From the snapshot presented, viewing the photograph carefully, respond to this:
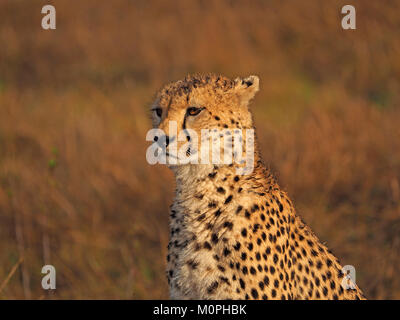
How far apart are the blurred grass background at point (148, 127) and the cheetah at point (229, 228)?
1.06m

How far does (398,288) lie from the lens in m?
3.97

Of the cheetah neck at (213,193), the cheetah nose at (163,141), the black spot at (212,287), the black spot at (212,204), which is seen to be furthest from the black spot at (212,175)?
the black spot at (212,287)

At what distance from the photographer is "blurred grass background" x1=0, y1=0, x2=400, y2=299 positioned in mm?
4367

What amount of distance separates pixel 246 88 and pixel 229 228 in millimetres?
578

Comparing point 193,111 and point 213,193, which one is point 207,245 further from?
point 193,111

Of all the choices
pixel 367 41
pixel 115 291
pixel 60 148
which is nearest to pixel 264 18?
pixel 367 41

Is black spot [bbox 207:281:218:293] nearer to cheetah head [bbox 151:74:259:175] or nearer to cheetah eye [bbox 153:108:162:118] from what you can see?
cheetah head [bbox 151:74:259:175]

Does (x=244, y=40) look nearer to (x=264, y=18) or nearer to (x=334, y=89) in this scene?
(x=264, y=18)

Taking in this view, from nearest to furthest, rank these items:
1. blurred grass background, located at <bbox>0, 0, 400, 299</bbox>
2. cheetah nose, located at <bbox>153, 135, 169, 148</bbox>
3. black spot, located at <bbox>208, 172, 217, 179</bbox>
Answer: cheetah nose, located at <bbox>153, 135, 169, 148</bbox> → black spot, located at <bbox>208, 172, 217, 179</bbox> → blurred grass background, located at <bbox>0, 0, 400, 299</bbox>

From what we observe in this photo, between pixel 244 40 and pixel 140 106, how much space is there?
229 centimetres

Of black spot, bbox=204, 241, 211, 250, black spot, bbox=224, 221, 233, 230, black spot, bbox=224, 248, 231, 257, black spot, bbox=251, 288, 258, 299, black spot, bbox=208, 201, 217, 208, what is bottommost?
black spot, bbox=251, 288, 258, 299

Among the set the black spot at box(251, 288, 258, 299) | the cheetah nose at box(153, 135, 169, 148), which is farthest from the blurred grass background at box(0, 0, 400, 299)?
the black spot at box(251, 288, 258, 299)

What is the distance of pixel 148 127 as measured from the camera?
6066 mm

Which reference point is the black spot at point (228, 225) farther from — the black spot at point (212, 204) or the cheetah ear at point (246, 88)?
the cheetah ear at point (246, 88)
